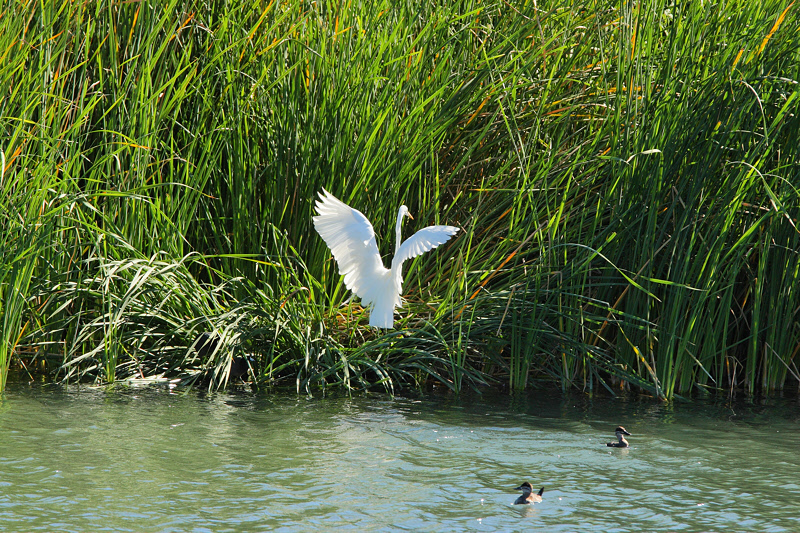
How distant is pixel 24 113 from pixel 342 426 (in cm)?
217

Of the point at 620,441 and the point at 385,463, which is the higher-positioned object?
the point at 620,441

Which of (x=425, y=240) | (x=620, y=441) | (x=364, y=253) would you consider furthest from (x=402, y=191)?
(x=620, y=441)

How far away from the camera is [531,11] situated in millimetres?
5691

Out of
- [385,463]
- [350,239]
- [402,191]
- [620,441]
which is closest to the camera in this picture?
[385,463]

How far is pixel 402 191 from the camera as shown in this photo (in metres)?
5.56

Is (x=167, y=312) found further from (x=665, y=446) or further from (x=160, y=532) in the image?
(x=665, y=446)

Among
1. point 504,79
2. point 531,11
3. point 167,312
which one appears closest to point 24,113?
point 167,312

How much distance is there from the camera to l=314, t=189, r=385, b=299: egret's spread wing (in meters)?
4.57

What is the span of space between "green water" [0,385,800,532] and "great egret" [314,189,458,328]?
0.48m

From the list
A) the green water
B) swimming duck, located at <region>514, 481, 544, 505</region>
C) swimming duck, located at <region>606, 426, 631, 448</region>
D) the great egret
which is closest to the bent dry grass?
the great egret

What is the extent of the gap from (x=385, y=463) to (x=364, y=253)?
139cm

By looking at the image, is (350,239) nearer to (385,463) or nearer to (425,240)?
(425,240)

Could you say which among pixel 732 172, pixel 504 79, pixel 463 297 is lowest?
pixel 463 297

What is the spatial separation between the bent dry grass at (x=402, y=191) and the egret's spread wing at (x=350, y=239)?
318 millimetres
